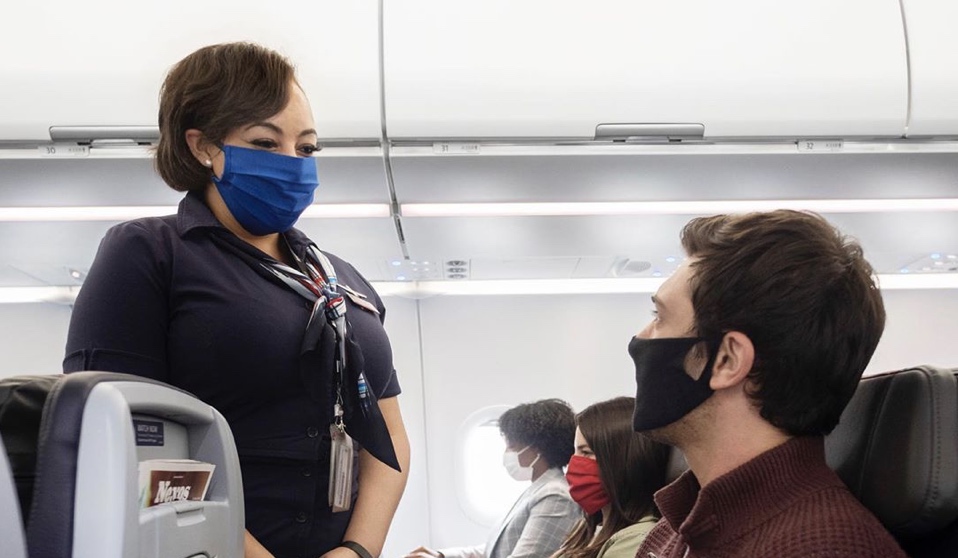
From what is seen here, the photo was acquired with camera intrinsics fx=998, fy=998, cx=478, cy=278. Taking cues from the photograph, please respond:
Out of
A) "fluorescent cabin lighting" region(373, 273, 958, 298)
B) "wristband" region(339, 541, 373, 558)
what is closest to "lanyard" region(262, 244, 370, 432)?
"wristband" region(339, 541, 373, 558)

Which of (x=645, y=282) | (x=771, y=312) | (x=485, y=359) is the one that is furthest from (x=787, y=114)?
(x=485, y=359)

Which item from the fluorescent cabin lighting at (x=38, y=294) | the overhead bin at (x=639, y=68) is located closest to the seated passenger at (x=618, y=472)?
the overhead bin at (x=639, y=68)

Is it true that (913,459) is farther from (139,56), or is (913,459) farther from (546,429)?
(546,429)

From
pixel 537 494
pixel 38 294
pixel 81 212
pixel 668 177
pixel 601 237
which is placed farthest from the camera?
pixel 38 294

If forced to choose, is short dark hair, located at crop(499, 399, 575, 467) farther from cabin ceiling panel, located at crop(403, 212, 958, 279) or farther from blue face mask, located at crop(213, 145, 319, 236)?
blue face mask, located at crop(213, 145, 319, 236)

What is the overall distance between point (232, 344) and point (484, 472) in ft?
15.4

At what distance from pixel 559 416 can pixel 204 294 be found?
11.8ft

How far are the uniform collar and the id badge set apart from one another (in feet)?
2.22

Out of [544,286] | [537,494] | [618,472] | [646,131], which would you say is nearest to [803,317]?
[618,472]

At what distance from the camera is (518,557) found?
4379mm

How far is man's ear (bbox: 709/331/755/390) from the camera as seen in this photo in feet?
5.94

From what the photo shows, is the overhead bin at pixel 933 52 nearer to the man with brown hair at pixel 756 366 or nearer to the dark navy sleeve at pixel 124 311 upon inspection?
the man with brown hair at pixel 756 366

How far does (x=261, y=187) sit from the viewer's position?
204 centimetres

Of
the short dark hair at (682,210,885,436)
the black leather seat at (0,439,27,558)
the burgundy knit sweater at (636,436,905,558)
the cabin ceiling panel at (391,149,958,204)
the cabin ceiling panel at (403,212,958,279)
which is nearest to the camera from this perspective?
the black leather seat at (0,439,27,558)
